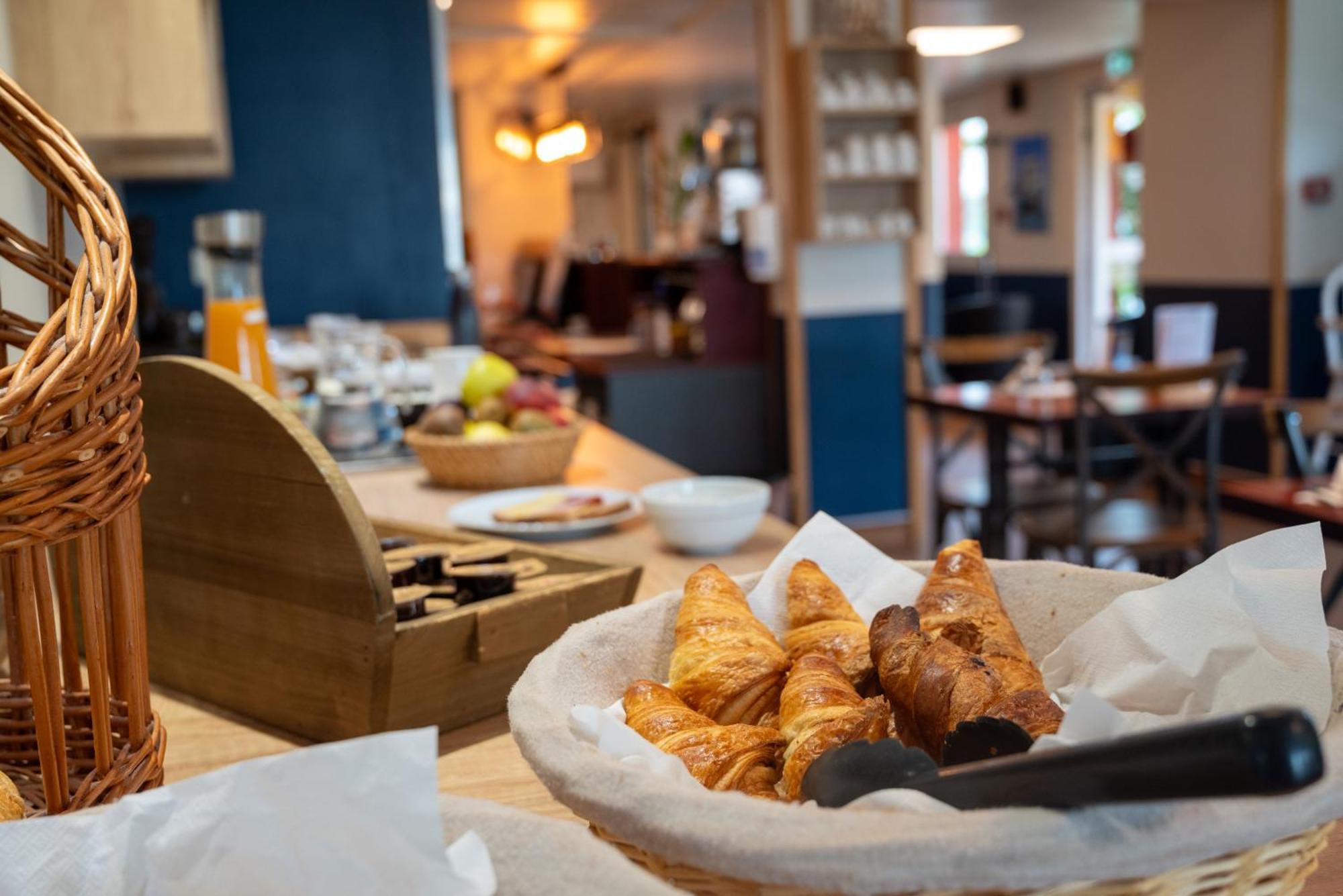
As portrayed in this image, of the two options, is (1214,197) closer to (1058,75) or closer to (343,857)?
(1058,75)

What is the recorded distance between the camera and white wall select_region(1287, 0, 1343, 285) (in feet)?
19.7

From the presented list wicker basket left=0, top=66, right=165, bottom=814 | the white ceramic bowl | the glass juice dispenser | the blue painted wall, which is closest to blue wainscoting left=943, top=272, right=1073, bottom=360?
the blue painted wall

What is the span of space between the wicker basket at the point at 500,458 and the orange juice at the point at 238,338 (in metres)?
0.29

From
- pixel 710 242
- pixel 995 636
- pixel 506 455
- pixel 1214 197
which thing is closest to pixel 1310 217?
pixel 1214 197

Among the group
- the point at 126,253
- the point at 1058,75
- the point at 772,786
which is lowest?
the point at 772,786

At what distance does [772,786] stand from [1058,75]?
10.7m

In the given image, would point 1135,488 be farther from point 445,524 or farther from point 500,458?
point 445,524

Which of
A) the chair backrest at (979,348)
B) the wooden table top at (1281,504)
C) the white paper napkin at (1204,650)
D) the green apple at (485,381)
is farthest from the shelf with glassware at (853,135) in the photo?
the white paper napkin at (1204,650)

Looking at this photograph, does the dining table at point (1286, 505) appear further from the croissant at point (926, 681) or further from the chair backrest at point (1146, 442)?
the croissant at point (926, 681)

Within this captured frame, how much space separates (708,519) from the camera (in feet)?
4.89

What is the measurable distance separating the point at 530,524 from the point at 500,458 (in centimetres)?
35

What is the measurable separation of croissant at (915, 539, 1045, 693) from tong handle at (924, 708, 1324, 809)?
0.85ft

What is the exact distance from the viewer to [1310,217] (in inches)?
241

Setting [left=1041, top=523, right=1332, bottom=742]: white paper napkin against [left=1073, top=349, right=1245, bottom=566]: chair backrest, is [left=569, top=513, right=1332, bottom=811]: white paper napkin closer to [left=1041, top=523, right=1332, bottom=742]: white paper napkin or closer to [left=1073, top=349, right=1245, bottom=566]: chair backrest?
[left=1041, top=523, right=1332, bottom=742]: white paper napkin
